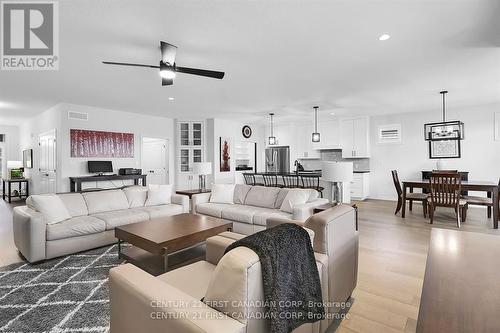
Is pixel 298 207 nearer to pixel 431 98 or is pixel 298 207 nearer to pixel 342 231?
pixel 342 231

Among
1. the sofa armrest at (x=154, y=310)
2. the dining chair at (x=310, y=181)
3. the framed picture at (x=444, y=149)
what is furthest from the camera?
the framed picture at (x=444, y=149)

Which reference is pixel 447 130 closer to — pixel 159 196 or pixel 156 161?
pixel 159 196

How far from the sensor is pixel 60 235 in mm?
3084

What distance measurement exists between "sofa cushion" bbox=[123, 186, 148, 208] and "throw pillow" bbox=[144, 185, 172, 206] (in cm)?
9

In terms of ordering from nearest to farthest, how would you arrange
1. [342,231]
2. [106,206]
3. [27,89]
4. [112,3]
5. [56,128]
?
[342,231]
[112,3]
[106,206]
[27,89]
[56,128]

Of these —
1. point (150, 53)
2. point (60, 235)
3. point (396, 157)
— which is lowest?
point (60, 235)

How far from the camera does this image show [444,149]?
6.67 meters

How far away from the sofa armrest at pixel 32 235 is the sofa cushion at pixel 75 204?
0.50 metres

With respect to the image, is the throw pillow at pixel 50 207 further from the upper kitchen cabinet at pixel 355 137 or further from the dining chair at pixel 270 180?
the upper kitchen cabinet at pixel 355 137

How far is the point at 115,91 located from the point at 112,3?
3055mm

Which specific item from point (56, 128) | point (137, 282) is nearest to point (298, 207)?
point (137, 282)

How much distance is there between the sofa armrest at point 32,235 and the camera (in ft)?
9.50

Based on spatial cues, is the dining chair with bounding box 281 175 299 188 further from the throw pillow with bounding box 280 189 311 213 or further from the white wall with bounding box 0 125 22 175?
the white wall with bounding box 0 125 22 175

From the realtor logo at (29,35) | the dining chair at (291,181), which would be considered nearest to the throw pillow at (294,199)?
the dining chair at (291,181)
